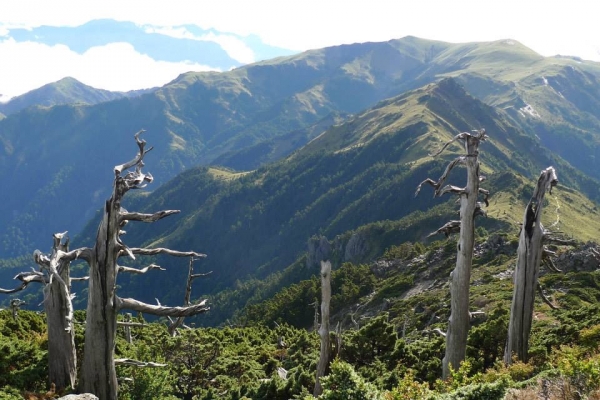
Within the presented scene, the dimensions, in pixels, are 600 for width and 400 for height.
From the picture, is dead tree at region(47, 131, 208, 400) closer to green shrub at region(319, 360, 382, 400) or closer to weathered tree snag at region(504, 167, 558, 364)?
green shrub at region(319, 360, 382, 400)

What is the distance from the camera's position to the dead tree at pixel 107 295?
14398mm

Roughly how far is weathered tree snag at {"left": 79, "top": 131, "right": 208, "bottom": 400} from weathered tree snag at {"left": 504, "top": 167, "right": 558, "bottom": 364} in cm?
1166

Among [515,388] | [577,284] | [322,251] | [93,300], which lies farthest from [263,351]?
[322,251]

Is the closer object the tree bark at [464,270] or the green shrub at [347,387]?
the green shrub at [347,387]

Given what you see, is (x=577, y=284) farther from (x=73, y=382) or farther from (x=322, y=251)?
(x=322, y=251)

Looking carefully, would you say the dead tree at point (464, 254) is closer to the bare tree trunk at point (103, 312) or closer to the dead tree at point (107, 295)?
the dead tree at point (107, 295)

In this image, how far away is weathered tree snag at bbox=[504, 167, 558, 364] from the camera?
18.4m

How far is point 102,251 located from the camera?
576 inches

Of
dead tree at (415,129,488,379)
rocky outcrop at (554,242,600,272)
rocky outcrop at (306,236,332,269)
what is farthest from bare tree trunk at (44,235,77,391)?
rocky outcrop at (306,236,332,269)

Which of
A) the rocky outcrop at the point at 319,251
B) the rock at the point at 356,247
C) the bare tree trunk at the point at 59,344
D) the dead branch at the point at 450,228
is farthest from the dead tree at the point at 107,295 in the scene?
the rocky outcrop at the point at 319,251

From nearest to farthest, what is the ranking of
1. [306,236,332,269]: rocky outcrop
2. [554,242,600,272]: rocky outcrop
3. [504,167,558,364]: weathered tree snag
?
[504,167,558,364]: weathered tree snag → [554,242,600,272]: rocky outcrop → [306,236,332,269]: rocky outcrop

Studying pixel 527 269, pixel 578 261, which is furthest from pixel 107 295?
pixel 578 261

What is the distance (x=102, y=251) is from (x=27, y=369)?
18.7 ft

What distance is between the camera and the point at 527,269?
18453 millimetres
